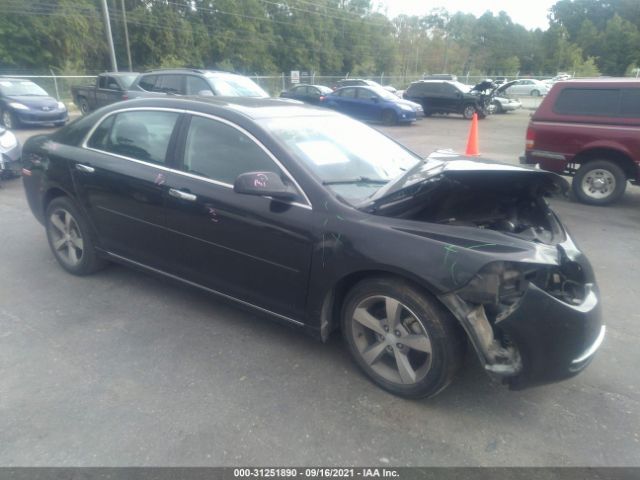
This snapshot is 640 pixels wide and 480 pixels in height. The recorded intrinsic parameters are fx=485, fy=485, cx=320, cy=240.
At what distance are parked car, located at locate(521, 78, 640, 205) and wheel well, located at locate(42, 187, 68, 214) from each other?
690cm

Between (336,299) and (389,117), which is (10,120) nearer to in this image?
(389,117)

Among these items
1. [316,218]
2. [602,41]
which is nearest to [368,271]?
[316,218]

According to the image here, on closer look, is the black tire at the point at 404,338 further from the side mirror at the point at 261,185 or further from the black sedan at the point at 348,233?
the side mirror at the point at 261,185

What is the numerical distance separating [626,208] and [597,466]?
248 inches

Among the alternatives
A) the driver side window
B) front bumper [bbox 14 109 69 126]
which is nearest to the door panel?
the driver side window

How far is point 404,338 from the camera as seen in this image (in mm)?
2812

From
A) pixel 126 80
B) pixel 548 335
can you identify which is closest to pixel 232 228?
pixel 548 335

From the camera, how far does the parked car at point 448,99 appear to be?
21656 millimetres

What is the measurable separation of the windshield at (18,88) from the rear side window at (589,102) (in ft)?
53.3

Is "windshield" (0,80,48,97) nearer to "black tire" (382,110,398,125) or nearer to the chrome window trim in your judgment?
"black tire" (382,110,398,125)

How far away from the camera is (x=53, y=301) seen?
4078mm

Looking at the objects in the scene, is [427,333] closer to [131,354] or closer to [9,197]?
[131,354]

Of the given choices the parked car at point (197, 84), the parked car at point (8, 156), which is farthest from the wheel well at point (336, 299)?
the parked car at point (197, 84)

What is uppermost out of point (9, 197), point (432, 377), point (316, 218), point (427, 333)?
point (316, 218)
